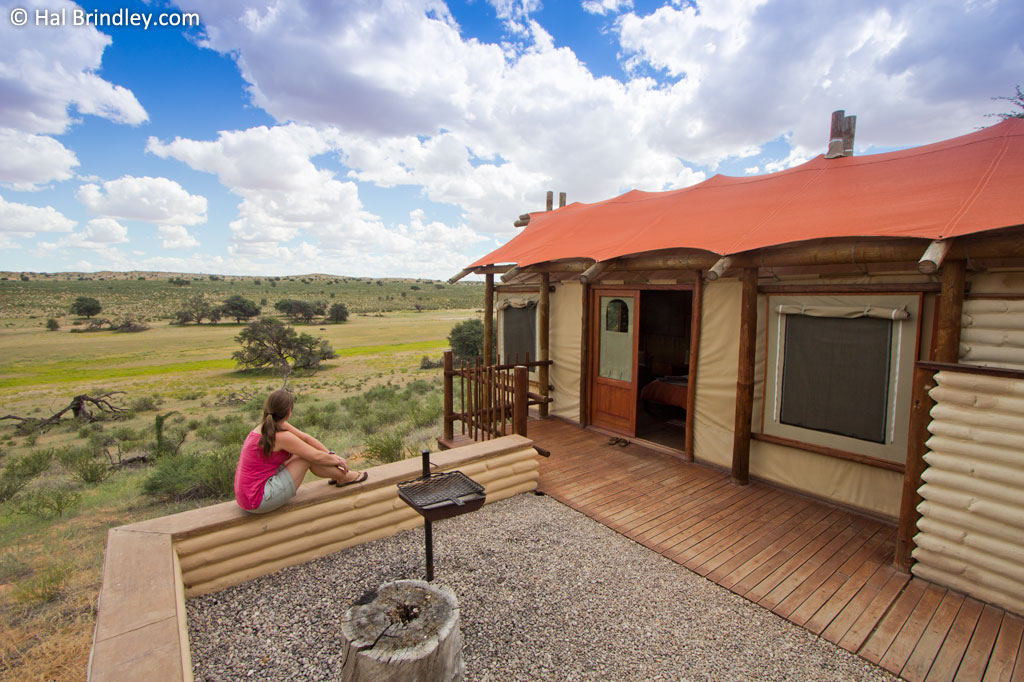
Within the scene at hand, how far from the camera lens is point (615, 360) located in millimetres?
6742

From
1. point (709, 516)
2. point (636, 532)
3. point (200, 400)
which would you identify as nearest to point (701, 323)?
point (709, 516)

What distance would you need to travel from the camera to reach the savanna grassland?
12.6 ft

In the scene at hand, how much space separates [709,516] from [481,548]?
2.14 m

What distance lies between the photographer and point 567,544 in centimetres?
400

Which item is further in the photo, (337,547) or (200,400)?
(200,400)

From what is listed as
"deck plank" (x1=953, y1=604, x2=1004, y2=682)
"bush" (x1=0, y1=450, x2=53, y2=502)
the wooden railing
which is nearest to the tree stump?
"deck plank" (x1=953, y1=604, x2=1004, y2=682)

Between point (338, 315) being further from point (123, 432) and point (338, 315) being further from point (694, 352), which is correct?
point (694, 352)

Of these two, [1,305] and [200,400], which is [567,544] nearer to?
[200,400]

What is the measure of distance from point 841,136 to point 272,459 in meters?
6.97

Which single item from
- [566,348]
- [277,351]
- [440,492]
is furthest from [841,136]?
[277,351]

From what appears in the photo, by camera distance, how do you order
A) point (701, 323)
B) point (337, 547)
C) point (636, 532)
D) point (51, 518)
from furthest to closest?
point (51, 518) → point (701, 323) → point (636, 532) → point (337, 547)

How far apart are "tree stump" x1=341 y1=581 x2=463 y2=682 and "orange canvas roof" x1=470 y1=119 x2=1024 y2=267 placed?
3890mm

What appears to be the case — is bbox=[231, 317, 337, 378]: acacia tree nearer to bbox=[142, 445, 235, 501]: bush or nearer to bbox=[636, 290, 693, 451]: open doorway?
bbox=[142, 445, 235, 501]: bush

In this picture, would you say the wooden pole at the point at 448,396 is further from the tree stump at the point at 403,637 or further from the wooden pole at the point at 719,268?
the tree stump at the point at 403,637
